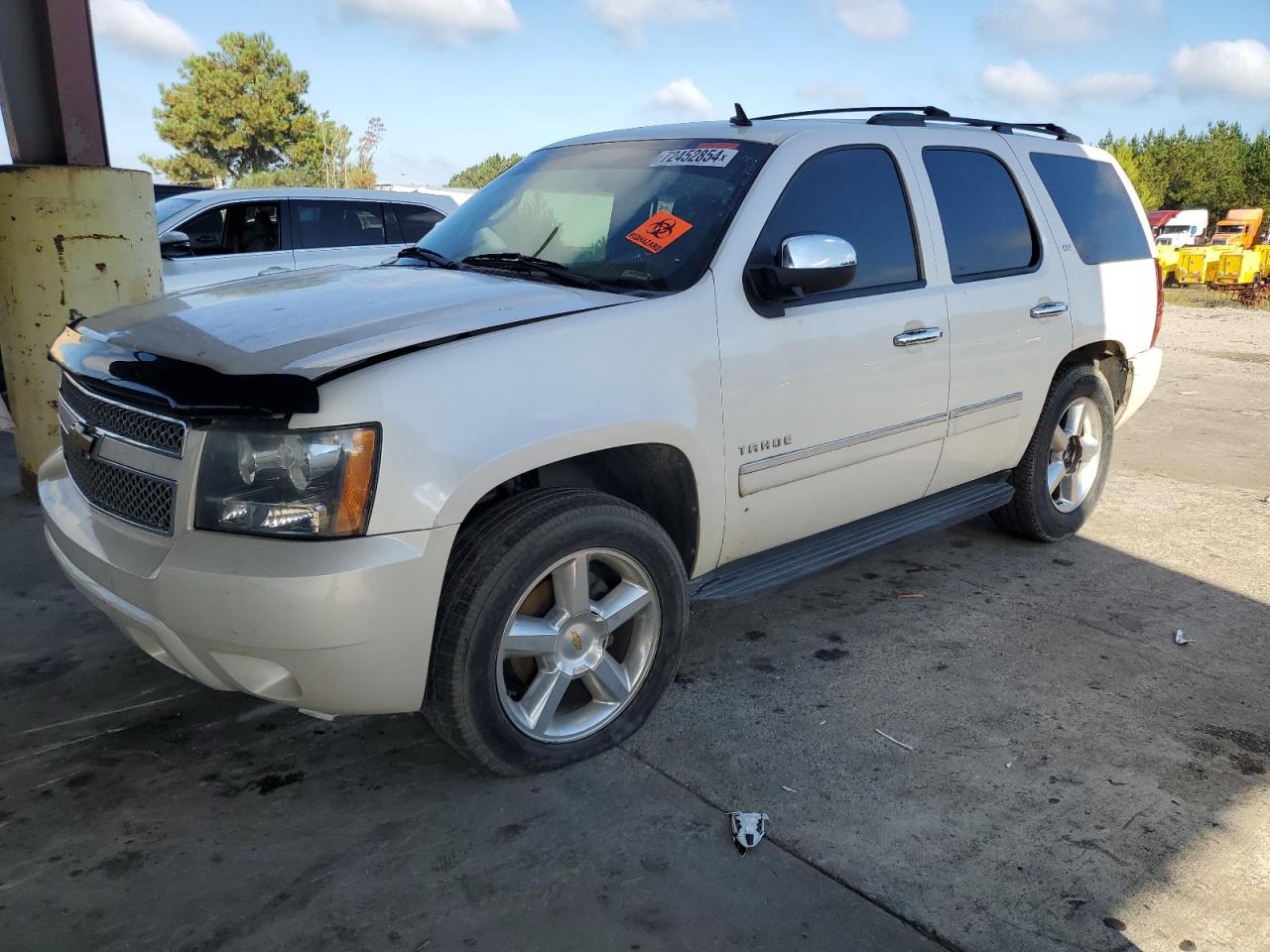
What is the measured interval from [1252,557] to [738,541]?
3.13 metres

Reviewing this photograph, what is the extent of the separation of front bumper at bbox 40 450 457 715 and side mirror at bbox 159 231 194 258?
17.9 ft

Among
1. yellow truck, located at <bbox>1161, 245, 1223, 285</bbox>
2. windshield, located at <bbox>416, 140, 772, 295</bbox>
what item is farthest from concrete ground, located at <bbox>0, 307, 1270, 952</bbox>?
yellow truck, located at <bbox>1161, 245, 1223, 285</bbox>

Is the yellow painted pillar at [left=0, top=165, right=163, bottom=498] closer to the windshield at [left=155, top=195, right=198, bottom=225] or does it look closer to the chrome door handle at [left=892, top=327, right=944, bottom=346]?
the windshield at [left=155, top=195, right=198, bottom=225]

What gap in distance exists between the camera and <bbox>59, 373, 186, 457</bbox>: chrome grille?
96.1 inches

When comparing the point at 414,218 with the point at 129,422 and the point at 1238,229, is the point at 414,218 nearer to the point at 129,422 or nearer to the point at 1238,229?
the point at 129,422

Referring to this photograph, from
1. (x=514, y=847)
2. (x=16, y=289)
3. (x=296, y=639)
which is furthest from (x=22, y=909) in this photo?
(x=16, y=289)

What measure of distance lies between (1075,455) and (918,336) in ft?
5.91

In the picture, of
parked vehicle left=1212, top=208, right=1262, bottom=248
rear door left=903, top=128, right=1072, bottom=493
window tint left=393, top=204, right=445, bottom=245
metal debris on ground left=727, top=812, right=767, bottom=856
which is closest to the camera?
metal debris on ground left=727, top=812, right=767, bottom=856

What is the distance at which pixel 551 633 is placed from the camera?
9.18ft

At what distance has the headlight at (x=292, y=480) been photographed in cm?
232

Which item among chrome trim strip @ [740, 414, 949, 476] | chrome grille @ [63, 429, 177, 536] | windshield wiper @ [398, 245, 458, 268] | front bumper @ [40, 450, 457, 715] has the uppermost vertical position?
windshield wiper @ [398, 245, 458, 268]

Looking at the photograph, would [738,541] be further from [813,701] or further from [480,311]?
[480,311]

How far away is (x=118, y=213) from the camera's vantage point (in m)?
5.09

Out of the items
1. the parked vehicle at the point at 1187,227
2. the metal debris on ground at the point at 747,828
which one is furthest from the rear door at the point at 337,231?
the parked vehicle at the point at 1187,227
